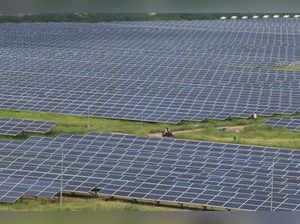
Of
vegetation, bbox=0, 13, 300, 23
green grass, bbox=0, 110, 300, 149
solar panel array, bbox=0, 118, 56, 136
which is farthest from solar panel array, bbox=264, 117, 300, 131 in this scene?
vegetation, bbox=0, 13, 300, 23

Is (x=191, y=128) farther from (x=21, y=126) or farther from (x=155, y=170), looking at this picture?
(x=155, y=170)

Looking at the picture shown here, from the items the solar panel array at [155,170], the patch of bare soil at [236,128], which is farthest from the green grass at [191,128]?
the solar panel array at [155,170]

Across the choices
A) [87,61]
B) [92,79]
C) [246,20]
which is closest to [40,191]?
[92,79]

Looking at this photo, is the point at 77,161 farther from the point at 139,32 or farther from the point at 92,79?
the point at 139,32

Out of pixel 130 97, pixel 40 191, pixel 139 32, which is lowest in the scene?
pixel 40 191

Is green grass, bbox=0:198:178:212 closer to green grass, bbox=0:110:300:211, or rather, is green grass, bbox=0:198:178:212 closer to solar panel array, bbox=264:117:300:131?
green grass, bbox=0:110:300:211

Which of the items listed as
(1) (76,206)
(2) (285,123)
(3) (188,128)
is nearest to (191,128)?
(3) (188,128)

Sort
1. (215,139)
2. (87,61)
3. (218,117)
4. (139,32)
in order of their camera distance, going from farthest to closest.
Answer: (139,32) → (87,61) → (218,117) → (215,139)

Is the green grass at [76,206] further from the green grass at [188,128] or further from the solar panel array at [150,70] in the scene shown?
the solar panel array at [150,70]
